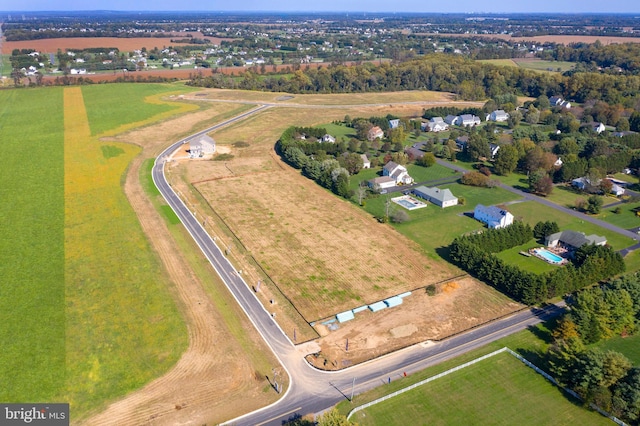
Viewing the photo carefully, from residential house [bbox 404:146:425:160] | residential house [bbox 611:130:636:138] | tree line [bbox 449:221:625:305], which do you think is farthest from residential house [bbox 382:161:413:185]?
residential house [bbox 611:130:636:138]

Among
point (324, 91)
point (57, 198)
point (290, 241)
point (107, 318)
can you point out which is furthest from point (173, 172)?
point (324, 91)

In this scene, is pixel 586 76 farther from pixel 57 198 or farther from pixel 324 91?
pixel 57 198

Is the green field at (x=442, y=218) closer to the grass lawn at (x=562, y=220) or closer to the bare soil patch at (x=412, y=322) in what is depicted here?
the grass lawn at (x=562, y=220)

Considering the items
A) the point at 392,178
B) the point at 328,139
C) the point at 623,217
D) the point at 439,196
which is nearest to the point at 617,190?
the point at 623,217

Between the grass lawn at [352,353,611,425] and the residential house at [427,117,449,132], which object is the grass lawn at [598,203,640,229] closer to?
the grass lawn at [352,353,611,425]

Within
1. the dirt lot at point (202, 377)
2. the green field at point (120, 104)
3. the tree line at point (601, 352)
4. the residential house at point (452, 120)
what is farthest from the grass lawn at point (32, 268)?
the residential house at point (452, 120)
